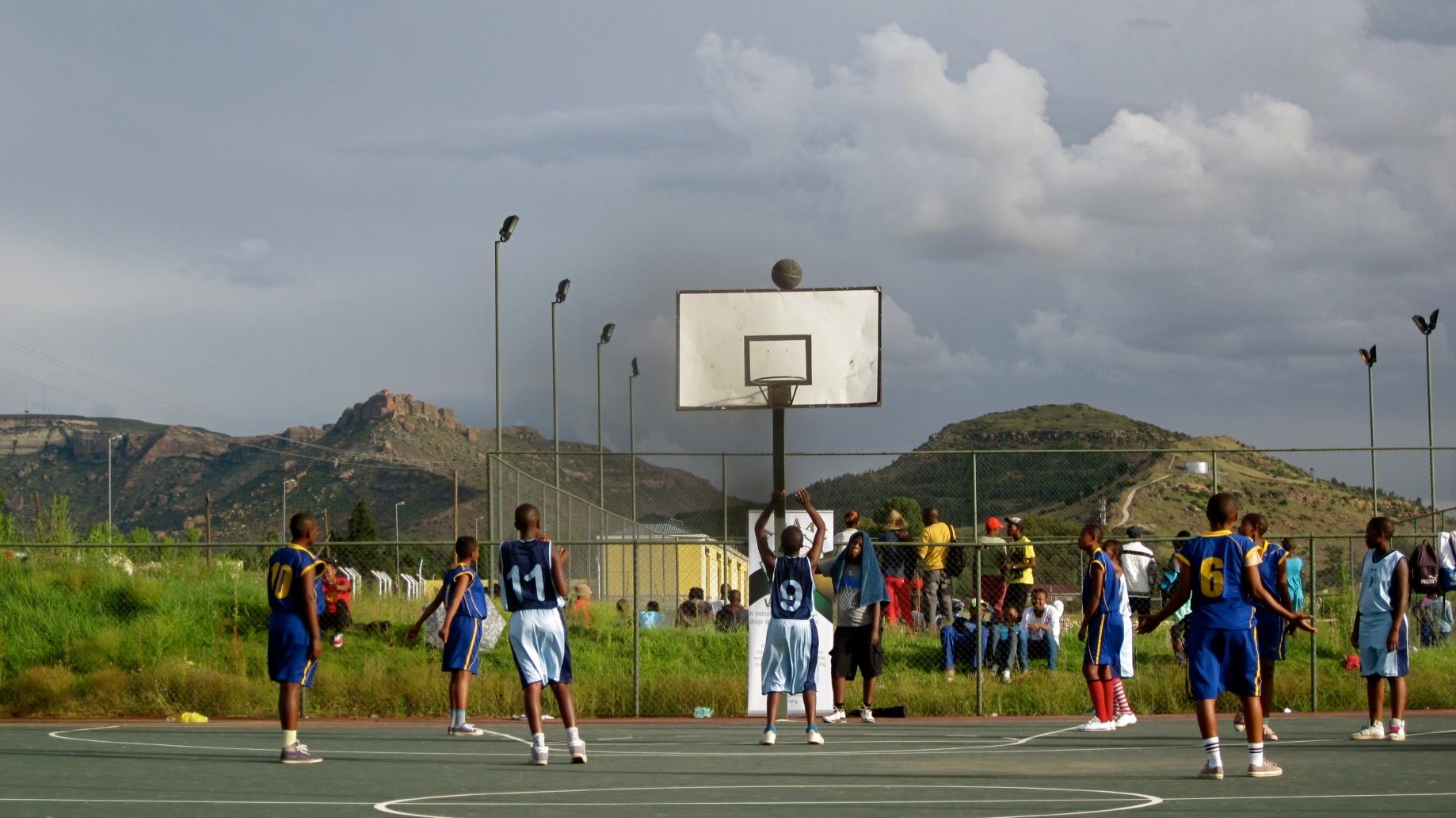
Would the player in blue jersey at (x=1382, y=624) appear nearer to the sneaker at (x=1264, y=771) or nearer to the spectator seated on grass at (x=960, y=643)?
the sneaker at (x=1264, y=771)

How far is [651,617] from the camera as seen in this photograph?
24.4 m

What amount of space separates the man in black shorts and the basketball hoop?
2.68 metres

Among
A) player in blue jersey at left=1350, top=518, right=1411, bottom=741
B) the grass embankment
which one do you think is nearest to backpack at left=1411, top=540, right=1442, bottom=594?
player in blue jersey at left=1350, top=518, right=1411, bottom=741

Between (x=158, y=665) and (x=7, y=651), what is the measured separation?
103 inches

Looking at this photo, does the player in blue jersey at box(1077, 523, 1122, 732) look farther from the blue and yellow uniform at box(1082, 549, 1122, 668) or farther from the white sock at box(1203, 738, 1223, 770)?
the white sock at box(1203, 738, 1223, 770)

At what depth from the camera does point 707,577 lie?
96.7ft

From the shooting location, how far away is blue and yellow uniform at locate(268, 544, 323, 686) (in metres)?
12.4

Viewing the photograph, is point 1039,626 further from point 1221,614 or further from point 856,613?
point 1221,614

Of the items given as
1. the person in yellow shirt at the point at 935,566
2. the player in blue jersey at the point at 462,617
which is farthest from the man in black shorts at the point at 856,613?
the person in yellow shirt at the point at 935,566

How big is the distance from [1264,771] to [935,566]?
10.4 metres

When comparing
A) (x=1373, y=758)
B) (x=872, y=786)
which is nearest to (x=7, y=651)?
(x=872, y=786)

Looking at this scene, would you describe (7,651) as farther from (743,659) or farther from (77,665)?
(743,659)

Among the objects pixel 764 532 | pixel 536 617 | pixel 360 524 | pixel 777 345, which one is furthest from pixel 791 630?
pixel 360 524

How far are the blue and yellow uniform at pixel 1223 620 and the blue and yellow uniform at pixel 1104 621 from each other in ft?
12.2
